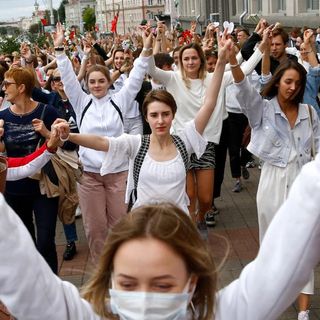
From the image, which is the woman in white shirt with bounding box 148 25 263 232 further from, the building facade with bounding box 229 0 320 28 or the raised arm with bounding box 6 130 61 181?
the building facade with bounding box 229 0 320 28

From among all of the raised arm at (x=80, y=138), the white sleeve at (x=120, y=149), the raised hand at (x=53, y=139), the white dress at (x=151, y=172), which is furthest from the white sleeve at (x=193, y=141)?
the raised hand at (x=53, y=139)

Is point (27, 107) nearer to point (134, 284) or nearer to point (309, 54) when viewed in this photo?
point (309, 54)

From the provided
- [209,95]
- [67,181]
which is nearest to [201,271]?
[209,95]

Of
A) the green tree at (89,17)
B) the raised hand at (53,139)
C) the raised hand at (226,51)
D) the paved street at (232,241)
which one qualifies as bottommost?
the paved street at (232,241)

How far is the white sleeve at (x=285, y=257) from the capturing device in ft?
4.43

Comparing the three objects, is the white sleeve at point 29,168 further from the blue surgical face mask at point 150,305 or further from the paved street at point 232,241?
the blue surgical face mask at point 150,305

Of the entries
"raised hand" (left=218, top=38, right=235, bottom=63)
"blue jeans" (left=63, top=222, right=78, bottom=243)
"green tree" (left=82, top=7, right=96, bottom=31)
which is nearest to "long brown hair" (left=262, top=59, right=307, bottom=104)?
"raised hand" (left=218, top=38, right=235, bottom=63)

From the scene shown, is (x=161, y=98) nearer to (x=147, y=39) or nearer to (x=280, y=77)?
(x=280, y=77)

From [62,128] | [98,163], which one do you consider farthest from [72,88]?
[62,128]

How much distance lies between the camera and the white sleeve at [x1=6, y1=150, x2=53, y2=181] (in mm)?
4227

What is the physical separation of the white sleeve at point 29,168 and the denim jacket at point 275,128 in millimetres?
1343

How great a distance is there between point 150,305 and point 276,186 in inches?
117

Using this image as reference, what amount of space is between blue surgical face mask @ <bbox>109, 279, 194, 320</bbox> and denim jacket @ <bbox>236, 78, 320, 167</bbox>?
9.37ft

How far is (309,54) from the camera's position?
5.60 metres
